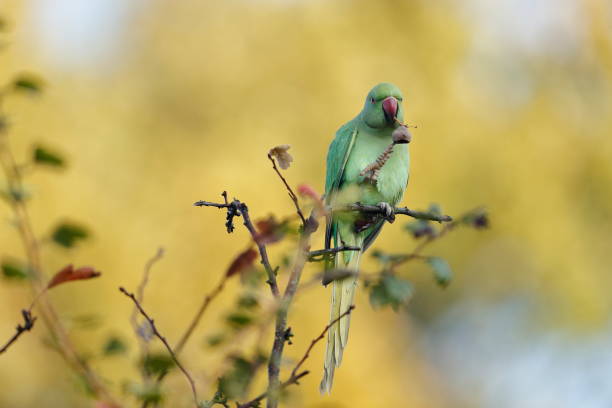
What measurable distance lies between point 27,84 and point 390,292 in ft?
3.88

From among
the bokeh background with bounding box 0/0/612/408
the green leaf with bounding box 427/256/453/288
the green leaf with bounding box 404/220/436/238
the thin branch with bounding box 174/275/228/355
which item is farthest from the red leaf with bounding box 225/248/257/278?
the bokeh background with bounding box 0/0/612/408

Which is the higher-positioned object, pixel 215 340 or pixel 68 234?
pixel 68 234

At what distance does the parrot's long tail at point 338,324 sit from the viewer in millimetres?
1932

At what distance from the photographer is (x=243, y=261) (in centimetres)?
118

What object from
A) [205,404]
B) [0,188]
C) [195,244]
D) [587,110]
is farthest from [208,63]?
[205,404]

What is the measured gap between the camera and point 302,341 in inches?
225

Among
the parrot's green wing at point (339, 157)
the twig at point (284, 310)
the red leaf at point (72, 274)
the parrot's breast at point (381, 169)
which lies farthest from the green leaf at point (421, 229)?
the parrot's green wing at point (339, 157)

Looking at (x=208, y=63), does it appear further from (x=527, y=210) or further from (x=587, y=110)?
(x=587, y=110)

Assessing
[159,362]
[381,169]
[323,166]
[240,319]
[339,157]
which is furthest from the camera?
[323,166]

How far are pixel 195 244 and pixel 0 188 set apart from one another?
15.2ft

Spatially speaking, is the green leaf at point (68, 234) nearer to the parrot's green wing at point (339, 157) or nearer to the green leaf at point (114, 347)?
the green leaf at point (114, 347)

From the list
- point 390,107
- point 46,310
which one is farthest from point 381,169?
point 46,310

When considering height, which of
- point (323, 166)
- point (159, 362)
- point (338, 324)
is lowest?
point (159, 362)

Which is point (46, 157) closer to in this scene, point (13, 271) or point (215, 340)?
point (13, 271)
